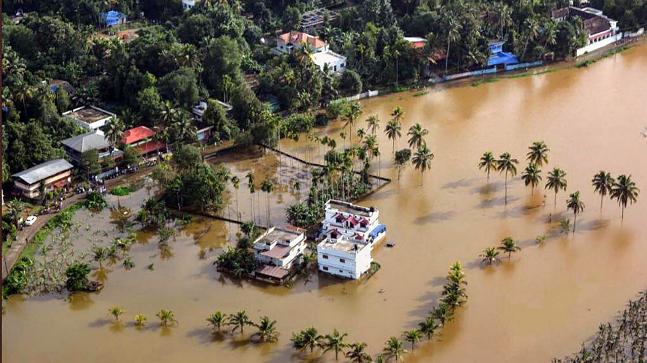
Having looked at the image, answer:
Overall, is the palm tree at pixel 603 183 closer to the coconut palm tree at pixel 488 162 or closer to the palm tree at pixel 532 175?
the palm tree at pixel 532 175

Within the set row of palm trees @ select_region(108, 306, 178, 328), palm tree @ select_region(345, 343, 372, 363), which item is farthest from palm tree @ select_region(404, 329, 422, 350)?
row of palm trees @ select_region(108, 306, 178, 328)

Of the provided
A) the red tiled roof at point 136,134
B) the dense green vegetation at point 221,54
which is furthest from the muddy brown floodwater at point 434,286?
the red tiled roof at point 136,134

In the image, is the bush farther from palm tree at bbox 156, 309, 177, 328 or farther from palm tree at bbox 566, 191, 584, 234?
palm tree at bbox 566, 191, 584, 234

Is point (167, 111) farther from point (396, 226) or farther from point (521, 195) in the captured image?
point (521, 195)

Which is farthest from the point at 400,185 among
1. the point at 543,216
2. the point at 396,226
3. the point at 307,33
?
the point at 307,33

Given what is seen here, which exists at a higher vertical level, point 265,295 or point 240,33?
point 240,33

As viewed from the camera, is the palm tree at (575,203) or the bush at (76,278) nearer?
the bush at (76,278)
